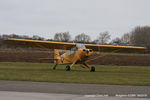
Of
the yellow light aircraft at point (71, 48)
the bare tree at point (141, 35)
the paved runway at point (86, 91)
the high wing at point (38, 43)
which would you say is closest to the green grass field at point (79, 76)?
the yellow light aircraft at point (71, 48)

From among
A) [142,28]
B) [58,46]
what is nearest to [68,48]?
[58,46]

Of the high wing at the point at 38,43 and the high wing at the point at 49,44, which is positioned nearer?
the high wing at the point at 38,43

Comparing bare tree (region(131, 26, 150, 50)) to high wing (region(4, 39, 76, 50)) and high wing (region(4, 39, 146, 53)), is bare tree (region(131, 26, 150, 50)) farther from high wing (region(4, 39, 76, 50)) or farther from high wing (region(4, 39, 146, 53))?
high wing (region(4, 39, 76, 50))

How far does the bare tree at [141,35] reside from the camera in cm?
9719

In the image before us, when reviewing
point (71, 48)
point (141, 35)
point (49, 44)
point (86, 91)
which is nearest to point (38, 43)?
point (49, 44)

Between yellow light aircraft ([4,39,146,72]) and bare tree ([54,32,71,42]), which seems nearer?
yellow light aircraft ([4,39,146,72])

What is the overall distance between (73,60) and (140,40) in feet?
269

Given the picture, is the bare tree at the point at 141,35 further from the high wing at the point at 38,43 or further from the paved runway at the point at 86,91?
the paved runway at the point at 86,91

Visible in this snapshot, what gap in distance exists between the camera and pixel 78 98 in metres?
7.22

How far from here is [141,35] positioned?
10038 cm

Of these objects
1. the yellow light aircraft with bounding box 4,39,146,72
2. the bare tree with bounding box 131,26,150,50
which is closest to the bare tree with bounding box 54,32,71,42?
the bare tree with bounding box 131,26,150,50

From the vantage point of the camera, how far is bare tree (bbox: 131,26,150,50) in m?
97.2

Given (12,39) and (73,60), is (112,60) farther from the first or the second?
(12,39)

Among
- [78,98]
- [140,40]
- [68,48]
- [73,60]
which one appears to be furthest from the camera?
[140,40]
